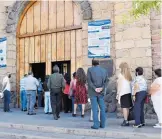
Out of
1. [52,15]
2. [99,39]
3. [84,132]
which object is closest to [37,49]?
[52,15]

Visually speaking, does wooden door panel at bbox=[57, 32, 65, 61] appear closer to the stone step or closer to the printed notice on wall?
the printed notice on wall

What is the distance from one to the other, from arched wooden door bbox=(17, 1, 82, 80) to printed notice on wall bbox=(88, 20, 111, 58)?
819 mm

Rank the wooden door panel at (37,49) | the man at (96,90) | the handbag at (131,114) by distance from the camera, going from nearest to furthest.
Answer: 1. the man at (96,90)
2. the handbag at (131,114)
3. the wooden door panel at (37,49)

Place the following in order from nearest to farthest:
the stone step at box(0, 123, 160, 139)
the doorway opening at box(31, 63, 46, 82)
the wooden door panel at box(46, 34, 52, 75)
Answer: the stone step at box(0, 123, 160, 139) < the wooden door panel at box(46, 34, 52, 75) < the doorway opening at box(31, 63, 46, 82)

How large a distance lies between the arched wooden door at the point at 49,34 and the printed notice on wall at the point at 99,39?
0.82 meters

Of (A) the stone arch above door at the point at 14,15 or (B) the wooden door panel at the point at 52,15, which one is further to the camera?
(A) the stone arch above door at the point at 14,15

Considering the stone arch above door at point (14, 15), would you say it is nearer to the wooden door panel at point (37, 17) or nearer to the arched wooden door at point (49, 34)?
the arched wooden door at point (49, 34)

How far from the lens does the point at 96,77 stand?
798cm

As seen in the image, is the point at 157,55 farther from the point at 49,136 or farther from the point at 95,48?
the point at 49,136

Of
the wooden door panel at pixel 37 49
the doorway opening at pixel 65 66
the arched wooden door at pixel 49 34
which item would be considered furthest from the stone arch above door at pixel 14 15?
the doorway opening at pixel 65 66

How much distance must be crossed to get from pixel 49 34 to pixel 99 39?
9.38ft

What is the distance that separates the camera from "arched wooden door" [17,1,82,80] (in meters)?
12.7

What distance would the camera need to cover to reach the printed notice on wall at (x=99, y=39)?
11406 mm

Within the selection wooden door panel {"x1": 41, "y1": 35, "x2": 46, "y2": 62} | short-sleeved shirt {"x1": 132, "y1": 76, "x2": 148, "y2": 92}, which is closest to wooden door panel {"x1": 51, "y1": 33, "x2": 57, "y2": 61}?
wooden door panel {"x1": 41, "y1": 35, "x2": 46, "y2": 62}
